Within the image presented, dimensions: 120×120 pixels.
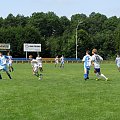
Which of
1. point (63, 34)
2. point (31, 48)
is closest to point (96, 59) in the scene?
point (31, 48)

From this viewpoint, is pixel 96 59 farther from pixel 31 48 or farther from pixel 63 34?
pixel 63 34

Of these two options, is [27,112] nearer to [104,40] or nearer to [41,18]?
[104,40]

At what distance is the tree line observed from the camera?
10856 centimetres

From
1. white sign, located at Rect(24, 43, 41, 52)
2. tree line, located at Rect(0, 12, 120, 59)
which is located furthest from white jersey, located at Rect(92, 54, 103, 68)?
tree line, located at Rect(0, 12, 120, 59)

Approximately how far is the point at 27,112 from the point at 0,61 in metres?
15.5

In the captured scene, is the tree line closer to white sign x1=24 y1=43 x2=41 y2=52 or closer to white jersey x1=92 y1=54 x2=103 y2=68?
white sign x1=24 y1=43 x2=41 y2=52

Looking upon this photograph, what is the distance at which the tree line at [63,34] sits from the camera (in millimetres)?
108562

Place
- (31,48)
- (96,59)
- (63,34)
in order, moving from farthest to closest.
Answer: (63,34)
(31,48)
(96,59)

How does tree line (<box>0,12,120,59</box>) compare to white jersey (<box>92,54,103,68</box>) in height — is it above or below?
above

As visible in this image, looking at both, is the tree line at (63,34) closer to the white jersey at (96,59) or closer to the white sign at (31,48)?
the white sign at (31,48)

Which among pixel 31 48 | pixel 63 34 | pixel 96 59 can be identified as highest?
pixel 63 34

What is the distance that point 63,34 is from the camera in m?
132

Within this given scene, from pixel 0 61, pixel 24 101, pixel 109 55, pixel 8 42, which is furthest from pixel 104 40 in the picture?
pixel 24 101

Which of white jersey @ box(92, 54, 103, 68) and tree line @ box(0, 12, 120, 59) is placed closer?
white jersey @ box(92, 54, 103, 68)
